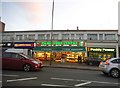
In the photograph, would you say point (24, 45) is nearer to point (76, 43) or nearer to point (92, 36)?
point (76, 43)

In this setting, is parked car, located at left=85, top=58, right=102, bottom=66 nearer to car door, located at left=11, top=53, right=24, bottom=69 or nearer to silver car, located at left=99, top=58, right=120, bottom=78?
silver car, located at left=99, top=58, right=120, bottom=78

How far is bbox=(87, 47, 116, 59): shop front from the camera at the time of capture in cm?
3444

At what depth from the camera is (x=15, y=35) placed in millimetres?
39938

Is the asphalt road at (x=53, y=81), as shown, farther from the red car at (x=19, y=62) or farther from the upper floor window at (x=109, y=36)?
the upper floor window at (x=109, y=36)

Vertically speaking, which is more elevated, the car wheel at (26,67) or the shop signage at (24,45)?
the shop signage at (24,45)

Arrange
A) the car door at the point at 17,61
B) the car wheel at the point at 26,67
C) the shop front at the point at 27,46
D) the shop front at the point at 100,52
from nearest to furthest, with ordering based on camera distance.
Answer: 1. the car wheel at the point at 26,67
2. the car door at the point at 17,61
3. the shop front at the point at 100,52
4. the shop front at the point at 27,46

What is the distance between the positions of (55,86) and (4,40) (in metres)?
32.2

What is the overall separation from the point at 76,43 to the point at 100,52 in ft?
15.4

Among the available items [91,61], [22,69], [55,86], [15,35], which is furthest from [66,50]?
[55,86]

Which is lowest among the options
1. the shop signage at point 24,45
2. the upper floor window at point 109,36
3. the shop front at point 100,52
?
the shop front at point 100,52

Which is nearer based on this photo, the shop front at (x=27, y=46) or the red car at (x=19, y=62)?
the red car at (x=19, y=62)

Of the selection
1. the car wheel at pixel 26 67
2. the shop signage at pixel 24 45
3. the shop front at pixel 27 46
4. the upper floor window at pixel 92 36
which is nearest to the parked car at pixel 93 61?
the upper floor window at pixel 92 36

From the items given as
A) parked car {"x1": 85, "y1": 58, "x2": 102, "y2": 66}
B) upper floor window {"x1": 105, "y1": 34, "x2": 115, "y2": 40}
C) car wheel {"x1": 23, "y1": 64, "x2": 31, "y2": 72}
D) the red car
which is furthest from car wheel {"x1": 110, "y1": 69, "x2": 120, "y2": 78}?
upper floor window {"x1": 105, "y1": 34, "x2": 115, "y2": 40}

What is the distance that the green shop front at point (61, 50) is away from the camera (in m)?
34.6
